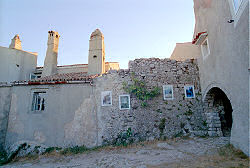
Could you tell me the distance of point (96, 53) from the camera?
13.3 m

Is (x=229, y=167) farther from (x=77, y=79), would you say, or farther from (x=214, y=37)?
(x=77, y=79)

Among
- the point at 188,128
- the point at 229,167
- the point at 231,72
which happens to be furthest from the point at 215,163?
the point at 188,128

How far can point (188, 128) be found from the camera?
8617 mm

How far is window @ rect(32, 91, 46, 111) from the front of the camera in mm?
9477

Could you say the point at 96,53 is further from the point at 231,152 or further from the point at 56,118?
the point at 231,152

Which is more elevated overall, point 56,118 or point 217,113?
point 217,113

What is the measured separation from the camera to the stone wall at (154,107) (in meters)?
8.63

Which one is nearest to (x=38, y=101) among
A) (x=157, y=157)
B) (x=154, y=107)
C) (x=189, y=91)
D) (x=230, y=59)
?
(x=154, y=107)

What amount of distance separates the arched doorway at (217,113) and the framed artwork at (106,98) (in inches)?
202

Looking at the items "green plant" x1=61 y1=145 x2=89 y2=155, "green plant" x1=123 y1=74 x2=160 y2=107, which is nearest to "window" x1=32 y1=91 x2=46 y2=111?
"green plant" x1=61 y1=145 x2=89 y2=155

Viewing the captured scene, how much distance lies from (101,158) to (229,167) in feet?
15.4

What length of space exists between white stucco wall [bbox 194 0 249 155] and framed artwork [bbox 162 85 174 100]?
1887mm

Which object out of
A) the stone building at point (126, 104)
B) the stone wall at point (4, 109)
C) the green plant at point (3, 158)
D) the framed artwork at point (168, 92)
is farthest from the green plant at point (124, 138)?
the stone wall at point (4, 109)

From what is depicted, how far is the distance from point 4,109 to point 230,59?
37.2 ft
